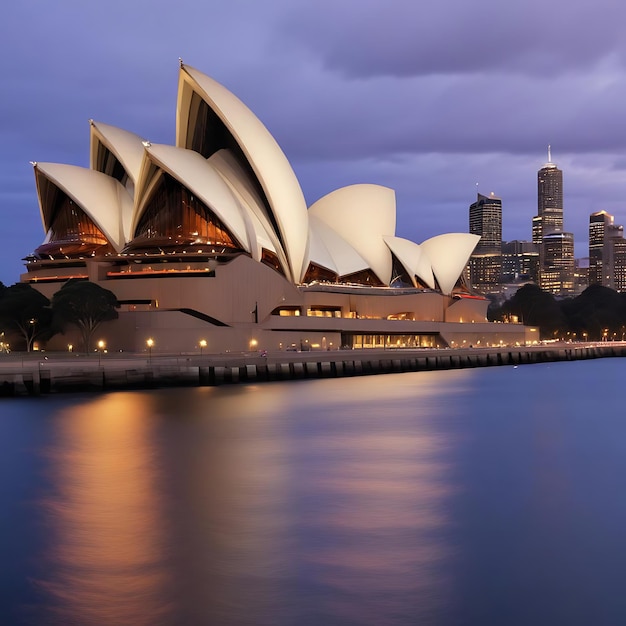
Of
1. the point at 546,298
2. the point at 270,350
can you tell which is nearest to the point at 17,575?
the point at 270,350

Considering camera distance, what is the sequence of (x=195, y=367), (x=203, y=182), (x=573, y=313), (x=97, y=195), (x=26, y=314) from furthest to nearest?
(x=573, y=313) < (x=97, y=195) < (x=203, y=182) < (x=26, y=314) < (x=195, y=367)

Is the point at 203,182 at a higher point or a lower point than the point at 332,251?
higher

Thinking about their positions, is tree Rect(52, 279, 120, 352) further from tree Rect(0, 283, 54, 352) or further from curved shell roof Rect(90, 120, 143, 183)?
curved shell roof Rect(90, 120, 143, 183)

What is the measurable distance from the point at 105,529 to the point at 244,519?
260cm

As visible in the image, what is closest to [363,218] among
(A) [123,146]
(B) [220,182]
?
(B) [220,182]

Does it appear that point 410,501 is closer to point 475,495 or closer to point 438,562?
point 475,495

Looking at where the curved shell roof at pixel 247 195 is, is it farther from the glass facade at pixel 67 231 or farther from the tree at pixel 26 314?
the tree at pixel 26 314

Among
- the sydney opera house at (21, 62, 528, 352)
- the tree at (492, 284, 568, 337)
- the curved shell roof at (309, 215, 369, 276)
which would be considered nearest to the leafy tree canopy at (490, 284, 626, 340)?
the tree at (492, 284, 568, 337)

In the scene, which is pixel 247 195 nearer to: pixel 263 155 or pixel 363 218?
pixel 263 155

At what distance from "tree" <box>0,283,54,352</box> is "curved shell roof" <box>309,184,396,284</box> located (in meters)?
29.8

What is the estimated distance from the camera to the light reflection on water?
11.1 meters

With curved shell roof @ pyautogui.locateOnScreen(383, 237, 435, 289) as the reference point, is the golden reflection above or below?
below

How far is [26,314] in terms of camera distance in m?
51.7

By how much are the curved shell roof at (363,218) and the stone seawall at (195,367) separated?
40.1 ft
